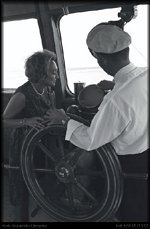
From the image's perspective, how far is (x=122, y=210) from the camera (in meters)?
1.81

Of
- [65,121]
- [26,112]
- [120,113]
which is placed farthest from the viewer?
[26,112]

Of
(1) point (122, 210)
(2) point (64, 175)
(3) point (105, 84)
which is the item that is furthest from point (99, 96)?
(1) point (122, 210)

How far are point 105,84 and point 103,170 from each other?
560mm

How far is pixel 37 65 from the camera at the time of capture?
194 cm

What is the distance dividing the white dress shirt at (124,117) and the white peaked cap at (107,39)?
0.11 metres

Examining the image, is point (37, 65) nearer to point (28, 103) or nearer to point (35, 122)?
point (28, 103)

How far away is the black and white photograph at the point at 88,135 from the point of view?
1.52m

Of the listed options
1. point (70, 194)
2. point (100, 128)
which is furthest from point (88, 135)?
point (70, 194)

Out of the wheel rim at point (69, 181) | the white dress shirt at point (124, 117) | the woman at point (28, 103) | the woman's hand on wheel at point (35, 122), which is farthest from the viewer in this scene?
the woman at point (28, 103)

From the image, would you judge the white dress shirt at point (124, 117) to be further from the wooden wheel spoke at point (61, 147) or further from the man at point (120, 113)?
the wooden wheel spoke at point (61, 147)

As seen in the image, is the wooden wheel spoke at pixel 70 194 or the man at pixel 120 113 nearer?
the man at pixel 120 113

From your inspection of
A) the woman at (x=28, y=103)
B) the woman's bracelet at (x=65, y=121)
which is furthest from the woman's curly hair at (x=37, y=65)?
the woman's bracelet at (x=65, y=121)

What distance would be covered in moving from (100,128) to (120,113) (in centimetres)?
12

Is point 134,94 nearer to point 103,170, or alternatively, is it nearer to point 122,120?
point 122,120
